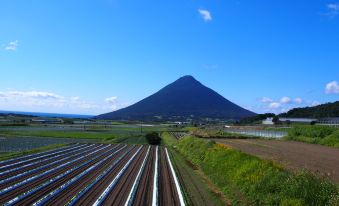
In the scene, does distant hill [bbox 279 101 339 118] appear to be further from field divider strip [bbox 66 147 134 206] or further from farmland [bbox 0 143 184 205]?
field divider strip [bbox 66 147 134 206]

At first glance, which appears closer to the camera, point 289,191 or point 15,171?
point 289,191

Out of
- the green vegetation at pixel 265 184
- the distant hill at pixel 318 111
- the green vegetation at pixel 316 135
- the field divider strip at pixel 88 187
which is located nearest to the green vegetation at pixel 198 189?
the green vegetation at pixel 265 184

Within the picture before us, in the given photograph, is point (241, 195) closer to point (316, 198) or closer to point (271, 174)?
point (271, 174)

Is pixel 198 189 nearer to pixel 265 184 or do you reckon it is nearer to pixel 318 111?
pixel 265 184

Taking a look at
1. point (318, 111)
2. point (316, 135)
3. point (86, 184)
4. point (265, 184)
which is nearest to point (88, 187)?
point (86, 184)

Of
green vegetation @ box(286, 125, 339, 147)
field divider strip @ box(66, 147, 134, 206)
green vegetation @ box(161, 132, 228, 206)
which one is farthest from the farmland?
green vegetation @ box(286, 125, 339, 147)

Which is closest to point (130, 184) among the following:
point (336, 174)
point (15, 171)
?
point (15, 171)
